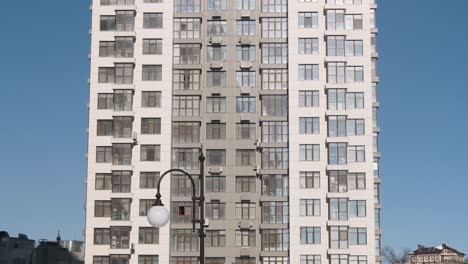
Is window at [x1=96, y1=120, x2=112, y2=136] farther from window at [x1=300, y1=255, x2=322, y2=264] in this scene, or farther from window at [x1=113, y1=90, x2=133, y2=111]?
window at [x1=300, y1=255, x2=322, y2=264]

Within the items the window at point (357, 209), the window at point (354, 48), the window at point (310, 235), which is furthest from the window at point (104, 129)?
the window at point (354, 48)

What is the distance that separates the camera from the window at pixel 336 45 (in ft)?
291

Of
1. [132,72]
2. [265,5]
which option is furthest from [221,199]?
[265,5]

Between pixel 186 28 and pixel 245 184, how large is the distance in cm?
1857

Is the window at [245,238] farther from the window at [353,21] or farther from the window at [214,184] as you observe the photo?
the window at [353,21]

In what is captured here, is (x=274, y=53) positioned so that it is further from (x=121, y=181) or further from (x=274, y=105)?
(x=121, y=181)

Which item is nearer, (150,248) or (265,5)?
(150,248)

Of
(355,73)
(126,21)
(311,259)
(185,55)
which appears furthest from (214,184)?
(126,21)

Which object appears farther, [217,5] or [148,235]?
[217,5]

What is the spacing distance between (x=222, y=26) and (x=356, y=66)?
15409 mm

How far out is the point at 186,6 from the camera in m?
90.7

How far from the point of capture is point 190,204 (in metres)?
87.0

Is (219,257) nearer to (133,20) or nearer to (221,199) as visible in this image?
(221,199)

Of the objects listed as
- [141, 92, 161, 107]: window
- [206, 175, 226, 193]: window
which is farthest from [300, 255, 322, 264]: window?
[141, 92, 161, 107]: window
